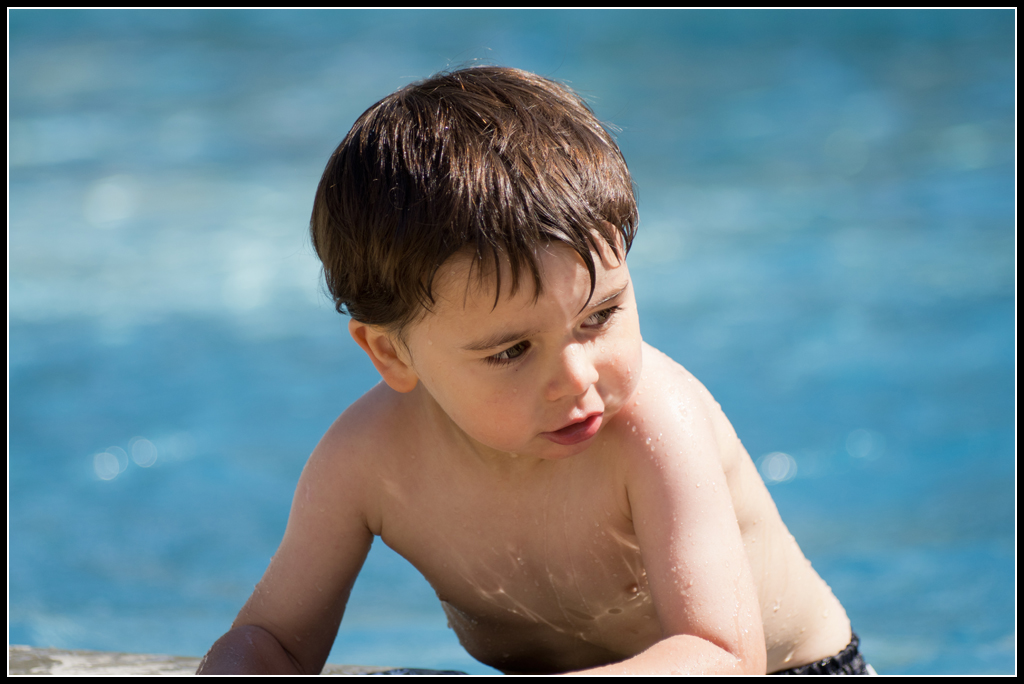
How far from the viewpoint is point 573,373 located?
1521 millimetres

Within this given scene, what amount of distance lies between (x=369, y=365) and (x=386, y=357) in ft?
14.1

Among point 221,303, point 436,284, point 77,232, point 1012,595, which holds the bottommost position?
point 436,284

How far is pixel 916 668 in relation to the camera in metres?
3.80

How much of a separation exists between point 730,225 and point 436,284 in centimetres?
584

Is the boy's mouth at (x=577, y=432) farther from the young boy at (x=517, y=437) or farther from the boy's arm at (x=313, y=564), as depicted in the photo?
the boy's arm at (x=313, y=564)

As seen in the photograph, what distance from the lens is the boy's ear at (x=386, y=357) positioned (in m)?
1.75

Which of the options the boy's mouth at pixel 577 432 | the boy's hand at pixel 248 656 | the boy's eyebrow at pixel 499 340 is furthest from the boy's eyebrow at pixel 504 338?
the boy's hand at pixel 248 656

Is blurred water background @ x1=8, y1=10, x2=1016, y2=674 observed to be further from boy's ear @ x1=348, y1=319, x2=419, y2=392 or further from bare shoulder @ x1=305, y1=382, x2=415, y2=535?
boy's ear @ x1=348, y1=319, x2=419, y2=392

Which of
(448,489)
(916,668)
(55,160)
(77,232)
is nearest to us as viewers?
(448,489)

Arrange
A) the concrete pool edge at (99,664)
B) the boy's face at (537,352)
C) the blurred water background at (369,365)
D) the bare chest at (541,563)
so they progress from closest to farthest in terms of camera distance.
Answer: the boy's face at (537,352) < the bare chest at (541,563) < the concrete pool edge at (99,664) < the blurred water background at (369,365)

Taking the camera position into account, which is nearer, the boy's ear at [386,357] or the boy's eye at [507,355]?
the boy's eye at [507,355]

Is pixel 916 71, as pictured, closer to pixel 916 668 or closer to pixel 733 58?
pixel 733 58

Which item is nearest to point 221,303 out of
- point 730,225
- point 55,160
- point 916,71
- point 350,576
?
point 55,160

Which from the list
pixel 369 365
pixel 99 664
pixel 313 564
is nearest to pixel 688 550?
pixel 313 564
